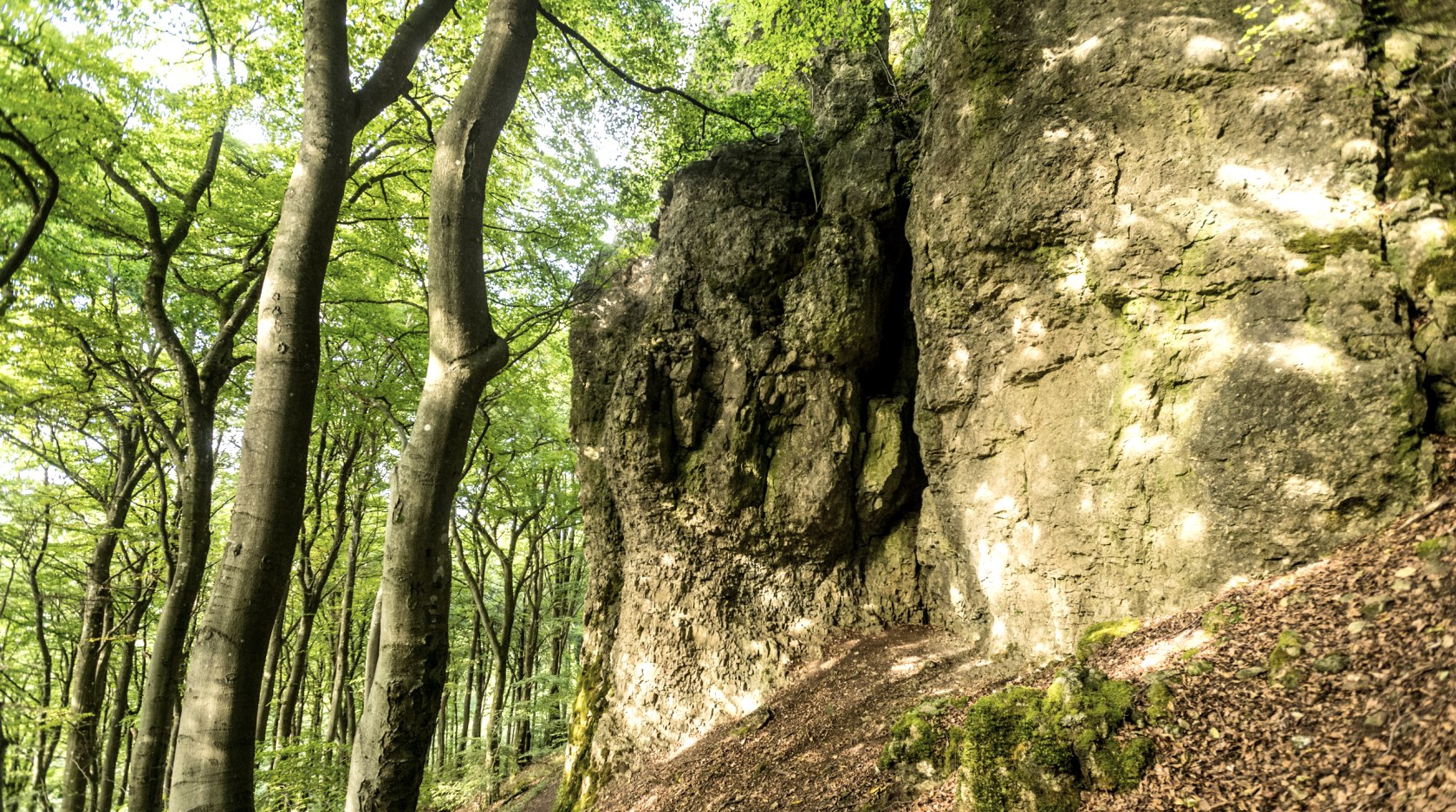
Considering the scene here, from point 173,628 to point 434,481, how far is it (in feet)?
14.1

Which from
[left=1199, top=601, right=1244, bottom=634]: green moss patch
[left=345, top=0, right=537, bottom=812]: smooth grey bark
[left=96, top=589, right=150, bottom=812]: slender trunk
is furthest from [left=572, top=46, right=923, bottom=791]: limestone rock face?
[left=96, top=589, right=150, bottom=812]: slender trunk

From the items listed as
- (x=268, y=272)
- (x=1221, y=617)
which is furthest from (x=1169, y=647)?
(x=268, y=272)

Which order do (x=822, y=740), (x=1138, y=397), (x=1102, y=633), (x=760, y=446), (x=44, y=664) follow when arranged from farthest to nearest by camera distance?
1. (x=44, y=664)
2. (x=760, y=446)
3. (x=822, y=740)
4. (x=1138, y=397)
5. (x=1102, y=633)

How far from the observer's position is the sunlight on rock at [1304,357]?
4.49 meters

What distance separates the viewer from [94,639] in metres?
8.99

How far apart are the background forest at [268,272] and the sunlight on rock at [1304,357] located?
4.77m

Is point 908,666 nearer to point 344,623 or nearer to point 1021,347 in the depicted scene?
point 1021,347

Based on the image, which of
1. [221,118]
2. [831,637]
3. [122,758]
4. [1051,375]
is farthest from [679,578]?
[122,758]

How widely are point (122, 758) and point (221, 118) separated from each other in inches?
946

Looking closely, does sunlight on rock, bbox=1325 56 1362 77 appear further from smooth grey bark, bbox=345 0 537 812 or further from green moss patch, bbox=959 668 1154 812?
smooth grey bark, bbox=345 0 537 812

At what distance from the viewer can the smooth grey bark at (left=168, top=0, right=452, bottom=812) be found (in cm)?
246

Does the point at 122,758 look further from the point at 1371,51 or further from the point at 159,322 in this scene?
the point at 1371,51

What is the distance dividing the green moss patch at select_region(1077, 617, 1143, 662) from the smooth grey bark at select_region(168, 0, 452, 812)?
5.24m

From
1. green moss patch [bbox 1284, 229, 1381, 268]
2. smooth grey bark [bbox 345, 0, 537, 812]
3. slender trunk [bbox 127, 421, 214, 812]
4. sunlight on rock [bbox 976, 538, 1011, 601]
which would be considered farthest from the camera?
sunlight on rock [bbox 976, 538, 1011, 601]
